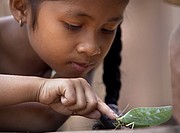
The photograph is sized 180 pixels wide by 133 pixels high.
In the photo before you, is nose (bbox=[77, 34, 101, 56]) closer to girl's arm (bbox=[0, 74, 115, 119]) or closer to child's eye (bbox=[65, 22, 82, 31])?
child's eye (bbox=[65, 22, 82, 31])

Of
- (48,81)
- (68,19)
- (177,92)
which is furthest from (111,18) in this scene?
(177,92)

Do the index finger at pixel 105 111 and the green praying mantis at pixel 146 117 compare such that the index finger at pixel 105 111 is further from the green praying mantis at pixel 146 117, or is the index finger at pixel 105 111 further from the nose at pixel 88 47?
the nose at pixel 88 47

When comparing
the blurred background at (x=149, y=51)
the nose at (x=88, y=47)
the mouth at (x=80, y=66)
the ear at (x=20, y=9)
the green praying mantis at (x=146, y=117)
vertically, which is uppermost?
the ear at (x=20, y=9)

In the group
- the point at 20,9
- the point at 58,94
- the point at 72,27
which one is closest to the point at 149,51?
the point at 20,9

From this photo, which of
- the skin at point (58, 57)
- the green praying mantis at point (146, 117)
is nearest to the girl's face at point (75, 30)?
the skin at point (58, 57)

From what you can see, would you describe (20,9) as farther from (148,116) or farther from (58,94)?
(148,116)

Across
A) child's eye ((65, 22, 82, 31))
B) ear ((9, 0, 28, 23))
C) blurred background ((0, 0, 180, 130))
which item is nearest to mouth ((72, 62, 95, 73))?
child's eye ((65, 22, 82, 31))
